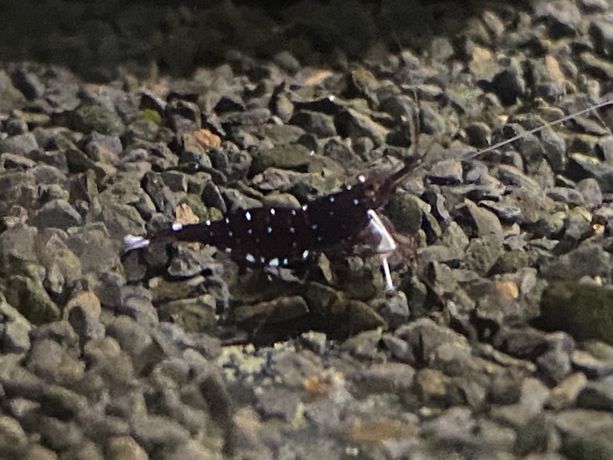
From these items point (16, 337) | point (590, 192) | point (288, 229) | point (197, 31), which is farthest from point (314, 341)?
point (197, 31)

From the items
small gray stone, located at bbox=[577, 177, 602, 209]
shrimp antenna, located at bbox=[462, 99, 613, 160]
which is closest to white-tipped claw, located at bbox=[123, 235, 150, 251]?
shrimp antenna, located at bbox=[462, 99, 613, 160]

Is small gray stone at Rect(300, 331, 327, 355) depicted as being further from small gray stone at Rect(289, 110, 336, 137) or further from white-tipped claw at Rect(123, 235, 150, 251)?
small gray stone at Rect(289, 110, 336, 137)

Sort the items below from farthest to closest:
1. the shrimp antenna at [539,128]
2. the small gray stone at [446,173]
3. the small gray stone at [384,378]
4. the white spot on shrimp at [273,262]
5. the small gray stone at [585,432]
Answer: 1. the shrimp antenna at [539,128]
2. the small gray stone at [446,173]
3. the white spot on shrimp at [273,262]
4. the small gray stone at [384,378]
5. the small gray stone at [585,432]

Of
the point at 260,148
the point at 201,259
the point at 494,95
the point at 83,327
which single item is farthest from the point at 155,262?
the point at 494,95

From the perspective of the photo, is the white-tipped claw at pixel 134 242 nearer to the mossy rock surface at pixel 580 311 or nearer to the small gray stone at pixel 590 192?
the mossy rock surface at pixel 580 311

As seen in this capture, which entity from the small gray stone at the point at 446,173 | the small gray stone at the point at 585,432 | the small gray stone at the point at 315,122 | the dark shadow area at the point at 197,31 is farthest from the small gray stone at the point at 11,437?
the dark shadow area at the point at 197,31

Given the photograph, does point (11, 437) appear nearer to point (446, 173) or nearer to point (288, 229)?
point (288, 229)

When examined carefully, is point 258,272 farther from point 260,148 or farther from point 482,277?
point 260,148

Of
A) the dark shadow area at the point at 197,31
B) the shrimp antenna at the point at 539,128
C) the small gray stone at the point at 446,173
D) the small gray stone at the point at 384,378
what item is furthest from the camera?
the dark shadow area at the point at 197,31
